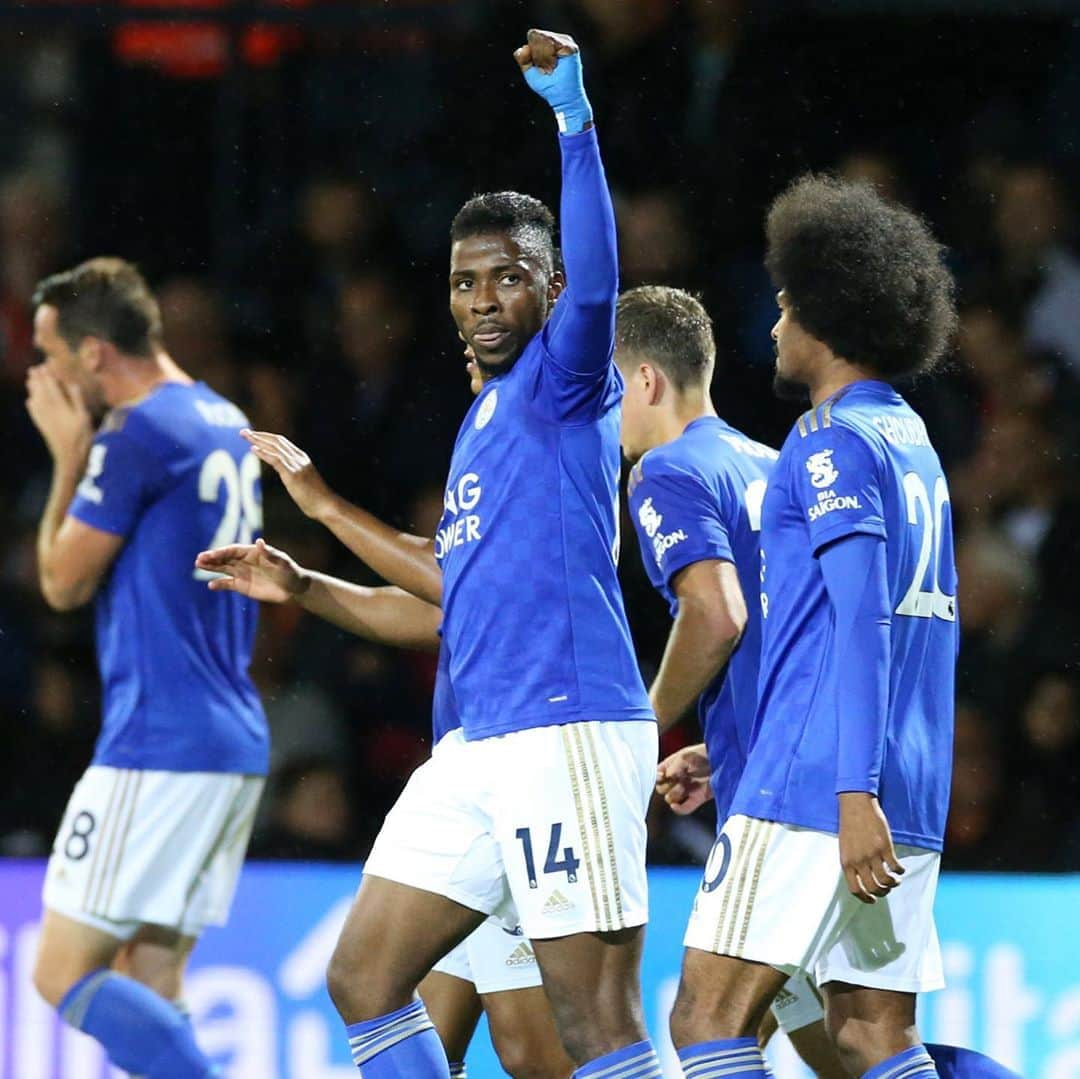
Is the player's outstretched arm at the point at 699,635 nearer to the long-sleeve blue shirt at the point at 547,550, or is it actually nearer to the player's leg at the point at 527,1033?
the long-sleeve blue shirt at the point at 547,550

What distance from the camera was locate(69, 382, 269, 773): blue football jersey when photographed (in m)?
5.10

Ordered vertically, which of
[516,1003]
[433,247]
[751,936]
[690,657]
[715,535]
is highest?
[433,247]

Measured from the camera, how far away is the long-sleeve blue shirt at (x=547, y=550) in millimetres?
3324

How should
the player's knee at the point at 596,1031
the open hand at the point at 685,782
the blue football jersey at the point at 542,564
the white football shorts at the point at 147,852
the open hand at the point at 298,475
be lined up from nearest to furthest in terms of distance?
1. the player's knee at the point at 596,1031
2. the blue football jersey at the point at 542,564
3. the open hand at the point at 298,475
4. the open hand at the point at 685,782
5. the white football shorts at the point at 147,852

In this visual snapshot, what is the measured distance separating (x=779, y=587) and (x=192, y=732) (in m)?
2.24

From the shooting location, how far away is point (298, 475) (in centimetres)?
390

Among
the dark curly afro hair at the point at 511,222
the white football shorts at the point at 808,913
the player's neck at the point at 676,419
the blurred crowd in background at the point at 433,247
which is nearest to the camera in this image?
the white football shorts at the point at 808,913

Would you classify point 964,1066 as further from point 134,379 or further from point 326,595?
point 134,379

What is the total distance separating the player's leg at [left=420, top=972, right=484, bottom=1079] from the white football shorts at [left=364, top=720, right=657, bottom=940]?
77 cm

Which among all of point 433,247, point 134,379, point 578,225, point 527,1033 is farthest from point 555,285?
point 433,247

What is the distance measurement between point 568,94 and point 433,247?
434 cm

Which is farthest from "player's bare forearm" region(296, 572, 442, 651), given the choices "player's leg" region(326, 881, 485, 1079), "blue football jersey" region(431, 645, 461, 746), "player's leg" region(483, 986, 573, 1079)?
"player's leg" region(326, 881, 485, 1079)

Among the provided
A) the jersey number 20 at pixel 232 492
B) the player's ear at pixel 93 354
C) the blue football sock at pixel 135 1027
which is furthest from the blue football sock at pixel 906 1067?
the player's ear at pixel 93 354

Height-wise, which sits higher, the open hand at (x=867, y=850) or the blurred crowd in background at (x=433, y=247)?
the blurred crowd in background at (x=433, y=247)
